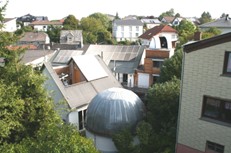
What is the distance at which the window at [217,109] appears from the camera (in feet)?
50.6

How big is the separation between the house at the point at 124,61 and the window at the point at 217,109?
22.8m

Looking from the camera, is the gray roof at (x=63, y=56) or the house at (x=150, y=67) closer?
the house at (x=150, y=67)

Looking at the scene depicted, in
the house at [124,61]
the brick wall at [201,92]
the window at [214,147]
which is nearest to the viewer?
the brick wall at [201,92]

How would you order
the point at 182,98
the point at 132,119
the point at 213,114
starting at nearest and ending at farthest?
the point at 213,114 < the point at 182,98 < the point at 132,119

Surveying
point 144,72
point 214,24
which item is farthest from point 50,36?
point 144,72

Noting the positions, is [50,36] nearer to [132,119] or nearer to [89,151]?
[132,119]

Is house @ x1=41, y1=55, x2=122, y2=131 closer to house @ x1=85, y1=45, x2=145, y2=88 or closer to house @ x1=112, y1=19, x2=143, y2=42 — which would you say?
house @ x1=85, y1=45, x2=145, y2=88

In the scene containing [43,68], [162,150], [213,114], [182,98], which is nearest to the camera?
[213,114]

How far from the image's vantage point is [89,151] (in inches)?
431

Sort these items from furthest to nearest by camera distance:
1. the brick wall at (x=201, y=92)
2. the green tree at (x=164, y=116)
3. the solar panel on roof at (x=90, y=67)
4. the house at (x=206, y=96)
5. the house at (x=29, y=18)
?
the house at (x=29, y=18) → the solar panel on roof at (x=90, y=67) → the green tree at (x=164, y=116) → the brick wall at (x=201, y=92) → the house at (x=206, y=96)

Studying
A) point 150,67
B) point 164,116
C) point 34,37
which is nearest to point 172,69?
point 150,67

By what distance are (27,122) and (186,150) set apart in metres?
11.4

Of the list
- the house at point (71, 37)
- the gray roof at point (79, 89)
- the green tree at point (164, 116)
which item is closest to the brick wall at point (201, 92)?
the green tree at point (164, 116)

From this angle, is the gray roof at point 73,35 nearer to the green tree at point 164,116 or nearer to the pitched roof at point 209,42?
the green tree at point 164,116
